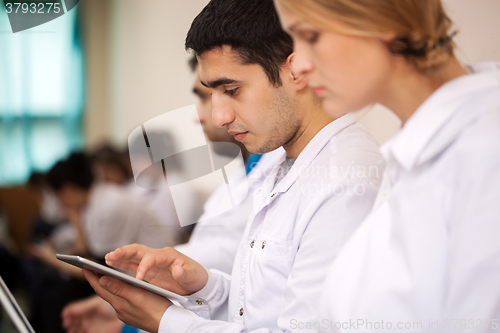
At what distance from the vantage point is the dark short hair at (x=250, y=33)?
0.75 m

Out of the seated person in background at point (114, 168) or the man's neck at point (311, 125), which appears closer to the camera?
the man's neck at point (311, 125)

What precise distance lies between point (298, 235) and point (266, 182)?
21cm

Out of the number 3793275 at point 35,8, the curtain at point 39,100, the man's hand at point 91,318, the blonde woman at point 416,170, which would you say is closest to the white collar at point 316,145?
the blonde woman at point 416,170

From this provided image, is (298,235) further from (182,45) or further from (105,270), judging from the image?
(182,45)

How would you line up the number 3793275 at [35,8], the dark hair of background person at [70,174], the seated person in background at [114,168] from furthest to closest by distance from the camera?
the seated person in background at [114,168] → the dark hair of background person at [70,174] → the number 3793275 at [35,8]

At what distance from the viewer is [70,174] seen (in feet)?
7.16

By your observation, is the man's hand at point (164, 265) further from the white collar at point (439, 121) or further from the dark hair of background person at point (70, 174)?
the dark hair of background person at point (70, 174)

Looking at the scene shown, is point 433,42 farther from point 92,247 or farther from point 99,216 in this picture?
point 92,247

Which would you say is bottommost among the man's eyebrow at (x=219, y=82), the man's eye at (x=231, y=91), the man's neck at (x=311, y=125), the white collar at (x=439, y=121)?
the man's neck at (x=311, y=125)

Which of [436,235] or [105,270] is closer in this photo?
[436,235]

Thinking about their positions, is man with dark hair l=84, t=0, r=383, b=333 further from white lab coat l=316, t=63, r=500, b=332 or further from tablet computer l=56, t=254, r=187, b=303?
white lab coat l=316, t=63, r=500, b=332

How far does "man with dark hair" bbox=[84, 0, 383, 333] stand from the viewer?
2.16ft

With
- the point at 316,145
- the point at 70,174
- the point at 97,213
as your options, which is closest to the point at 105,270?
the point at 316,145

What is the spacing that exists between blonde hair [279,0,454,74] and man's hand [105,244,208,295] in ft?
1.58
